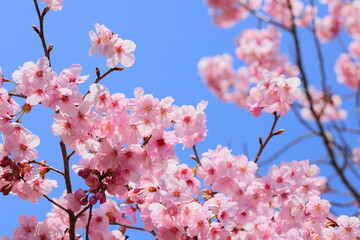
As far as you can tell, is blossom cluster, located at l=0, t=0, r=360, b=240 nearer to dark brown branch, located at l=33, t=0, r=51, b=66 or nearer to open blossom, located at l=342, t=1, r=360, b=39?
dark brown branch, located at l=33, t=0, r=51, b=66

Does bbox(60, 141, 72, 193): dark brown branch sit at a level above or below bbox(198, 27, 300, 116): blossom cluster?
below

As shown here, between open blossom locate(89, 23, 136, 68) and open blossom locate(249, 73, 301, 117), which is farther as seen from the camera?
open blossom locate(249, 73, 301, 117)

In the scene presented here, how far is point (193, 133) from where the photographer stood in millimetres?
2232

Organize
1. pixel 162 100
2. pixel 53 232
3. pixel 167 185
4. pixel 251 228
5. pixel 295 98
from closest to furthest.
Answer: pixel 167 185 → pixel 162 100 → pixel 53 232 → pixel 295 98 → pixel 251 228

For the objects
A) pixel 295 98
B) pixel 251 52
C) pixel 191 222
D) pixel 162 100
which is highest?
pixel 251 52

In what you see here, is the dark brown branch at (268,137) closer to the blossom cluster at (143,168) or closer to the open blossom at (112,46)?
the blossom cluster at (143,168)

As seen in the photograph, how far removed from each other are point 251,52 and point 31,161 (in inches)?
344

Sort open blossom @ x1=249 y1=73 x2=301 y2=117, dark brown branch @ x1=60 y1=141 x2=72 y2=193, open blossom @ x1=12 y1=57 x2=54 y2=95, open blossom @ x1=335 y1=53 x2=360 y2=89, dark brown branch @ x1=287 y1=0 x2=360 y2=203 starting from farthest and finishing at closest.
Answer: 1. open blossom @ x1=335 y1=53 x2=360 y2=89
2. dark brown branch @ x1=287 y1=0 x2=360 y2=203
3. open blossom @ x1=249 y1=73 x2=301 y2=117
4. dark brown branch @ x1=60 y1=141 x2=72 y2=193
5. open blossom @ x1=12 y1=57 x2=54 y2=95

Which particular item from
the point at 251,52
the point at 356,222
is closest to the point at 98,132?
the point at 356,222

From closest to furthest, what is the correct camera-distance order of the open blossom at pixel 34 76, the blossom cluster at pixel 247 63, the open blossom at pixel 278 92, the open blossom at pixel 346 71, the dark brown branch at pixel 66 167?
the open blossom at pixel 34 76
the dark brown branch at pixel 66 167
the open blossom at pixel 278 92
the blossom cluster at pixel 247 63
the open blossom at pixel 346 71

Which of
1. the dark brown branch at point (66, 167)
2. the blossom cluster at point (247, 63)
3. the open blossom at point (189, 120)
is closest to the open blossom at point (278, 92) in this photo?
the open blossom at point (189, 120)

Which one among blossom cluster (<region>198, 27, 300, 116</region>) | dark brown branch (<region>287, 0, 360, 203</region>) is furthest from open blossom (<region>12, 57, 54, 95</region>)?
blossom cluster (<region>198, 27, 300, 116</region>)

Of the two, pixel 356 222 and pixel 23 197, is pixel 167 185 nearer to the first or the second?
pixel 23 197

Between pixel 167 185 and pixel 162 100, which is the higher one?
pixel 162 100
